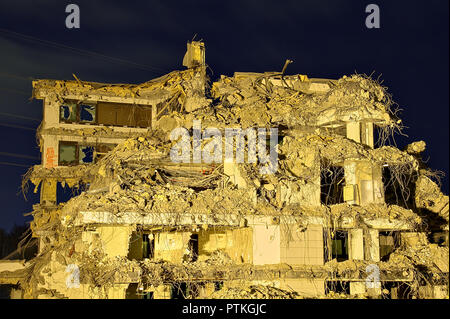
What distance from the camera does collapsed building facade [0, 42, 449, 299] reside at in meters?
25.9

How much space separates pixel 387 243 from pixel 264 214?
911 centimetres

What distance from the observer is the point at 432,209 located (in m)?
34.0

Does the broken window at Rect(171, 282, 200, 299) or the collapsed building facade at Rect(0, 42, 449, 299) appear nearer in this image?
the collapsed building facade at Rect(0, 42, 449, 299)

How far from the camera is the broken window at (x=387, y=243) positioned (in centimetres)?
3203

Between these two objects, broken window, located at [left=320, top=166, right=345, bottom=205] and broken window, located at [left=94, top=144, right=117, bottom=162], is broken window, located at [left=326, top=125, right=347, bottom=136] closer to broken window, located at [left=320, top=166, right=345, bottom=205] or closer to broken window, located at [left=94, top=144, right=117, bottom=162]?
broken window, located at [left=320, top=166, right=345, bottom=205]

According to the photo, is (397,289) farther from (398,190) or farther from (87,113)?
(87,113)

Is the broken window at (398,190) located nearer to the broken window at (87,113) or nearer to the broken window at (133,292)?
the broken window at (133,292)

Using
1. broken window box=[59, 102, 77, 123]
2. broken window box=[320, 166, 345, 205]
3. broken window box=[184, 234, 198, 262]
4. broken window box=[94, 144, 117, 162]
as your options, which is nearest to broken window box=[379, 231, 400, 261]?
broken window box=[320, 166, 345, 205]

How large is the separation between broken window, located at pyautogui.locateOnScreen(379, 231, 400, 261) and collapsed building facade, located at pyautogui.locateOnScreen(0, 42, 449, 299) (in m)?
0.10

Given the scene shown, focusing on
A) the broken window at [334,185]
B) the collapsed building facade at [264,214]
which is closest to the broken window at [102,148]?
the collapsed building facade at [264,214]

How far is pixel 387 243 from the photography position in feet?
109

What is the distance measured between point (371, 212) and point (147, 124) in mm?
20218
